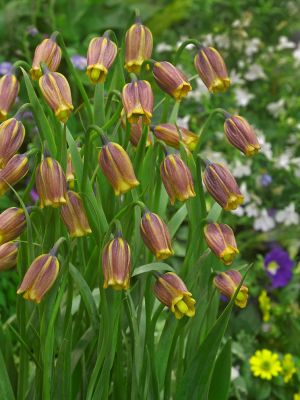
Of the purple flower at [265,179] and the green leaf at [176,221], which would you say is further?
the purple flower at [265,179]

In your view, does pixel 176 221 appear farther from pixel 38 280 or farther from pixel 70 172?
pixel 38 280

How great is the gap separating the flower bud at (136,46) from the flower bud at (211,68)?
106 mm

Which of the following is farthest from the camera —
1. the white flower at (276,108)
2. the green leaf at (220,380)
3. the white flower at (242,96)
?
the white flower at (276,108)

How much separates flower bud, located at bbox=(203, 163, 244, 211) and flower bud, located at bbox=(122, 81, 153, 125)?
0.17 metres

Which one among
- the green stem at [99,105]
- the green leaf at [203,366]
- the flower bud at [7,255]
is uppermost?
the green stem at [99,105]

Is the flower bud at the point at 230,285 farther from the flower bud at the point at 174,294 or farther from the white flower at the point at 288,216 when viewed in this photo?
the white flower at the point at 288,216

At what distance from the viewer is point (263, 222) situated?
121 inches

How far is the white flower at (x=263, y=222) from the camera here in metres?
3.05

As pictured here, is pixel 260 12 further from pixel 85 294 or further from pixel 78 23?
pixel 85 294

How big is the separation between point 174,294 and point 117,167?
0.81ft

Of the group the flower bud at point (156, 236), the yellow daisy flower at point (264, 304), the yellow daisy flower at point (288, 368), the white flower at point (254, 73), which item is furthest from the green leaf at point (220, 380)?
the white flower at point (254, 73)

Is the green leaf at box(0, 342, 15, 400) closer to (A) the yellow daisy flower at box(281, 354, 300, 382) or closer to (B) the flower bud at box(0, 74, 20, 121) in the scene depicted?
(B) the flower bud at box(0, 74, 20, 121)

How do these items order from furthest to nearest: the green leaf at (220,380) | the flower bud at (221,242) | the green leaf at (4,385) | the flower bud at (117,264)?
the green leaf at (220,380), the green leaf at (4,385), the flower bud at (221,242), the flower bud at (117,264)

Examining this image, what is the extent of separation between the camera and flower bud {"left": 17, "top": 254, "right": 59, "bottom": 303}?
1.34m
